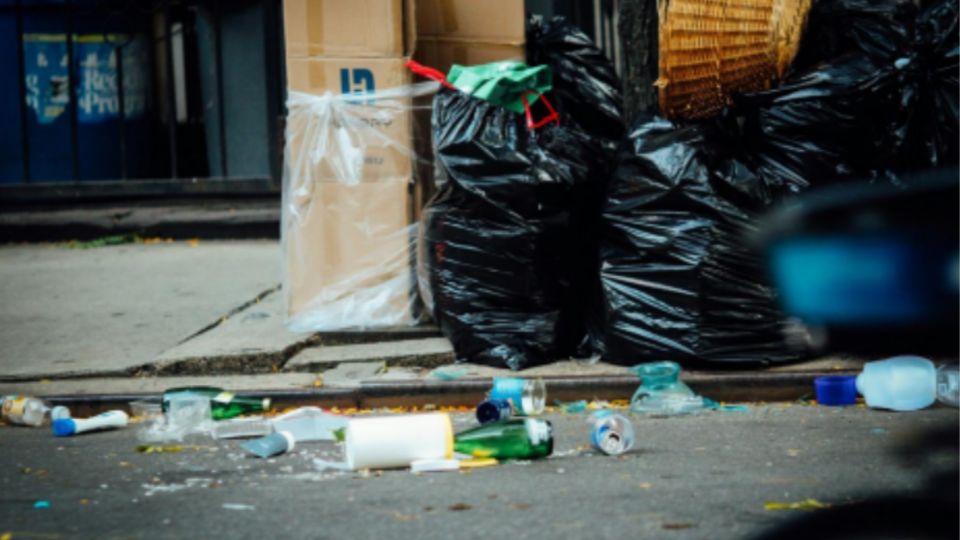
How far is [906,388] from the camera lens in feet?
16.7

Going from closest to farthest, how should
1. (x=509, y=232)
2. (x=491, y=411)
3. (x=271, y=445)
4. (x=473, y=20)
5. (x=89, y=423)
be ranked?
(x=271, y=445) < (x=491, y=411) < (x=89, y=423) < (x=509, y=232) < (x=473, y=20)

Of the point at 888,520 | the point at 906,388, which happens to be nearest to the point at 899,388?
the point at 906,388

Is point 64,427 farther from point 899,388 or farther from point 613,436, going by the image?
point 899,388

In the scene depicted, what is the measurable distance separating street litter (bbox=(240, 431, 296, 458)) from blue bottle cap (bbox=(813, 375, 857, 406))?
1938 millimetres

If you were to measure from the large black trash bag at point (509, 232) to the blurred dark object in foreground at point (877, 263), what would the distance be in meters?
3.89

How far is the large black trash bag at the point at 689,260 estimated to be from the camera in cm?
545

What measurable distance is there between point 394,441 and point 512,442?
15.2 inches

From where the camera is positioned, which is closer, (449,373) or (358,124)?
(449,373)

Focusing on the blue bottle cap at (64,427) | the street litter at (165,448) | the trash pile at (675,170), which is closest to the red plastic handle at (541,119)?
the trash pile at (675,170)

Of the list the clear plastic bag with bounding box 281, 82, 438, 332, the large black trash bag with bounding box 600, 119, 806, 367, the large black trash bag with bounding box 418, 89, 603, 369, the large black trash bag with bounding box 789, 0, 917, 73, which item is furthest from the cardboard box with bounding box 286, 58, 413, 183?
the large black trash bag with bounding box 789, 0, 917, 73

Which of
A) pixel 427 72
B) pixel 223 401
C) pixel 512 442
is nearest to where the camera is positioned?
pixel 512 442

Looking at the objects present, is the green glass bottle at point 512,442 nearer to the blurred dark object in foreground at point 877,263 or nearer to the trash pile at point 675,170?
the trash pile at point 675,170

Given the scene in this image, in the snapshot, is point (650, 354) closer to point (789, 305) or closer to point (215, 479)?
point (215, 479)

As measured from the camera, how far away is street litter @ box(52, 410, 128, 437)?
5.17m
